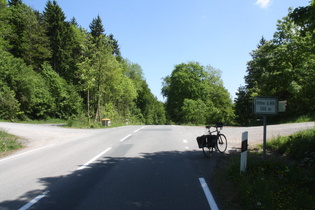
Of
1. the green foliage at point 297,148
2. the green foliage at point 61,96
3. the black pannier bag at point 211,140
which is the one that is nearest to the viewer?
the green foliage at point 297,148

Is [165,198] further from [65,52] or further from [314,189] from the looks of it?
[65,52]

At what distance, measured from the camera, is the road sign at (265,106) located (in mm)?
6656

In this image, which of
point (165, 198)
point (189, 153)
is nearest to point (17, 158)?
point (189, 153)

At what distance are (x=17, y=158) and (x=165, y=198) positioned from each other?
7145 mm

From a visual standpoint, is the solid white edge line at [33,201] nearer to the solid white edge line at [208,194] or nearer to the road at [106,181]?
the road at [106,181]

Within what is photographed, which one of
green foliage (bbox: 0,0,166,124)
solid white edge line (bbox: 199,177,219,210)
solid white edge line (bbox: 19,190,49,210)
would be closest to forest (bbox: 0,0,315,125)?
green foliage (bbox: 0,0,166,124)

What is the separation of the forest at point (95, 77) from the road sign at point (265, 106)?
11.7ft

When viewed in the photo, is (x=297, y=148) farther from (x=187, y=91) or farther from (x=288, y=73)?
(x=187, y=91)

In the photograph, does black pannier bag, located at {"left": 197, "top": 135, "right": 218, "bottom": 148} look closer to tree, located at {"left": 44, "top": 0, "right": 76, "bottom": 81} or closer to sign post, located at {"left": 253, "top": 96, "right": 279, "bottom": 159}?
sign post, located at {"left": 253, "top": 96, "right": 279, "bottom": 159}

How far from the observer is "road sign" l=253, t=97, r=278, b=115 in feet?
21.8

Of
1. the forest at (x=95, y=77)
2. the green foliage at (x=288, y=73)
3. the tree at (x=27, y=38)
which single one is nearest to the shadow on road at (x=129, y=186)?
the forest at (x=95, y=77)

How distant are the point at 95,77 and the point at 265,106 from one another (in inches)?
1061

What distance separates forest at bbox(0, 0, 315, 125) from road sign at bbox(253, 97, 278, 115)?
3554 millimetres

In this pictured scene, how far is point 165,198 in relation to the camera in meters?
4.76
